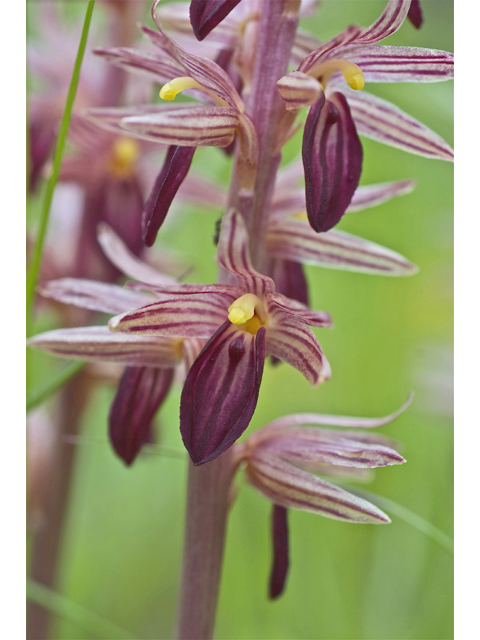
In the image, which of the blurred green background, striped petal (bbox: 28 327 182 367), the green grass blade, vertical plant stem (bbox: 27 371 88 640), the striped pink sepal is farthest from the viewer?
the blurred green background

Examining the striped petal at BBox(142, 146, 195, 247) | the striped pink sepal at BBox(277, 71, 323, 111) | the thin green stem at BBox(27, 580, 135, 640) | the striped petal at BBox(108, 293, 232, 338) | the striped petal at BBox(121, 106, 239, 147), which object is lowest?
the thin green stem at BBox(27, 580, 135, 640)

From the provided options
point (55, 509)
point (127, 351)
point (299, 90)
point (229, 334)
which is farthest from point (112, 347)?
point (55, 509)

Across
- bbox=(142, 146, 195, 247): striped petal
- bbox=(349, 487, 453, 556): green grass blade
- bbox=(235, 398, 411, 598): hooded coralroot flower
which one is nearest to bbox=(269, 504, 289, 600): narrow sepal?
bbox=(235, 398, 411, 598): hooded coralroot flower

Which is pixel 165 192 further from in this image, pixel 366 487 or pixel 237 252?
pixel 366 487

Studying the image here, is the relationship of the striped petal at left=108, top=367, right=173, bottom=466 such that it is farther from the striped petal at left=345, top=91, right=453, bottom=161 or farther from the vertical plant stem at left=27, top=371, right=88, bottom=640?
the vertical plant stem at left=27, top=371, right=88, bottom=640

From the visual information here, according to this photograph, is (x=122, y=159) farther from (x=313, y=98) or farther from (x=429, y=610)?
(x=429, y=610)

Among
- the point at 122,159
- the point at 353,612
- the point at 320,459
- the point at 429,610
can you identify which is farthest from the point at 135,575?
the point at 320,459
